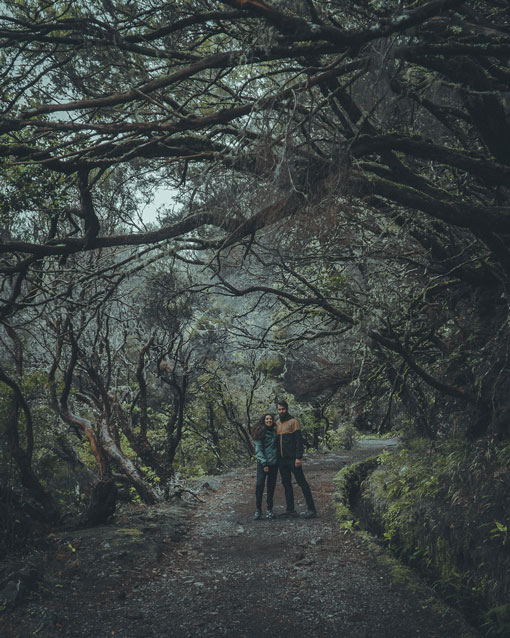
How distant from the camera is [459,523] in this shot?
6098 millimetres

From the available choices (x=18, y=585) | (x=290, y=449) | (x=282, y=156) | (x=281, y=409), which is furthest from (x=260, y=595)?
(x=282, y=156)

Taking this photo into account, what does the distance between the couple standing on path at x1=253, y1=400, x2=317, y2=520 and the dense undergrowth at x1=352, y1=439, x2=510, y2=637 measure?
1227 mm

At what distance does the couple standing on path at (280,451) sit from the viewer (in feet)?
28.7

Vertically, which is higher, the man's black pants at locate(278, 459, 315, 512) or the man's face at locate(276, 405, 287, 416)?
the man's face at locate(276, 405, 287, 416)

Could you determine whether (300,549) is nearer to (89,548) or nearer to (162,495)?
(89,548)

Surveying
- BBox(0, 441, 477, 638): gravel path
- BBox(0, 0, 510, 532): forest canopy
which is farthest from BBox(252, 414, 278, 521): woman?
BBox(0, 0, 510, 532): forest canopy

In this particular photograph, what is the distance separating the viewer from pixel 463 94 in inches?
189

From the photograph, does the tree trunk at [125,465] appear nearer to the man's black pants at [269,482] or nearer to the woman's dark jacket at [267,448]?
the man's black pants at [269,482]

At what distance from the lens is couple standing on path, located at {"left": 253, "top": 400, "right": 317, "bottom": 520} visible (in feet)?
28.7

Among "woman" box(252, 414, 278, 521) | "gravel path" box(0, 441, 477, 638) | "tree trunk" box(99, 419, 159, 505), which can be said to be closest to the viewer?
"gravel path" box(0, 441, 477, 638)

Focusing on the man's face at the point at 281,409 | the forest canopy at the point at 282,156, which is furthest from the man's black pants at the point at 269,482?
the forest canopy at the point at 282,156

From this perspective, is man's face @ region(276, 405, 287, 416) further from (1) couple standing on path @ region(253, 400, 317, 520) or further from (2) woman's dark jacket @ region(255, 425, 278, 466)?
(2) woman's dark jacket @ region(255, 425, 278, 466)

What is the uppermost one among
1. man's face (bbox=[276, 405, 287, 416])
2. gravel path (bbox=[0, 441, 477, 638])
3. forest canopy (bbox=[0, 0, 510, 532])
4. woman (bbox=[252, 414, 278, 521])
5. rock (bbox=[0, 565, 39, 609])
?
forest canopy (bbox=[0, 0, 510, 532])

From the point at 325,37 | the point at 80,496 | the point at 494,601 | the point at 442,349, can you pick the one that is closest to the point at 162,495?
the point at 80,496
